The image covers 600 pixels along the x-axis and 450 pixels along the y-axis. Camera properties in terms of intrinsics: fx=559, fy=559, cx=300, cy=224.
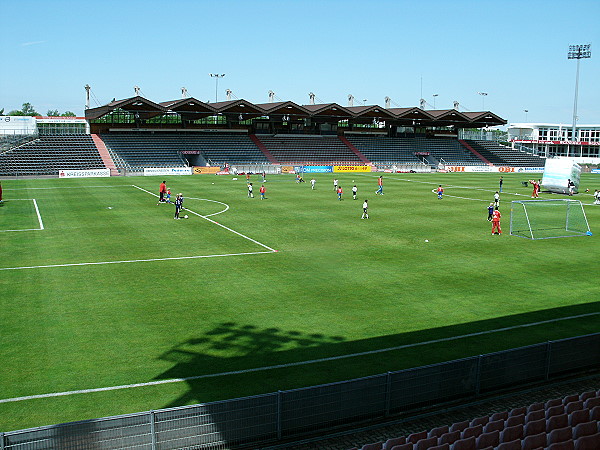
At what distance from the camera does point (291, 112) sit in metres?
99.6

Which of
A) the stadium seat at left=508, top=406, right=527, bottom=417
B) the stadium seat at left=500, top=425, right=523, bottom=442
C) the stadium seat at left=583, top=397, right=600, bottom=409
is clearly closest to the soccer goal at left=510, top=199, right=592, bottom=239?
the stadium seat at left=583, top=397, right=600, bottom=409

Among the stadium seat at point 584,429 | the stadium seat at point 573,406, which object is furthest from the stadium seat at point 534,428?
the stadium seat at point 573,406

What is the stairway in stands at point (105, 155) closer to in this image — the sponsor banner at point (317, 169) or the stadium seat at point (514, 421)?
the sponsor banner at point (317, 169)

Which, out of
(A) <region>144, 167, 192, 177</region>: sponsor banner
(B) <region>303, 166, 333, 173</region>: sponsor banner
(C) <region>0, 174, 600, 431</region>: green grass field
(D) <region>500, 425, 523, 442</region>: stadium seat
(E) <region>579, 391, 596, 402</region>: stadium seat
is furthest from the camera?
(B) <region>303, 166, 333, 173</region>: sponsor banner

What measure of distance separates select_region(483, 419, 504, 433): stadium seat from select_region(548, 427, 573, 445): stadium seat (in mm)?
877

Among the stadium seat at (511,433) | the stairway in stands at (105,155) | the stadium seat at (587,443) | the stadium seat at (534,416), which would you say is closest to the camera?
the stadium seat at (587,443)

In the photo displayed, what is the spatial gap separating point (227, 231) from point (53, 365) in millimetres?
20425

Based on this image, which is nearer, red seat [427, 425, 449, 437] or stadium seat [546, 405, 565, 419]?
red seat [427, 425, 449, 437]

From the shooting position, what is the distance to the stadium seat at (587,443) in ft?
28.9

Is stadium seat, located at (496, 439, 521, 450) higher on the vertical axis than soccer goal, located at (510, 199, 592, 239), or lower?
higher

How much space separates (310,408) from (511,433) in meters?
3.85

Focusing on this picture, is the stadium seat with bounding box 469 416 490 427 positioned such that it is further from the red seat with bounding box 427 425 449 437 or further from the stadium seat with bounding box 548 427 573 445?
the stadium seat with bounding box 548 427 573 445

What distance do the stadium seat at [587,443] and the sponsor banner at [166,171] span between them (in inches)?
2880

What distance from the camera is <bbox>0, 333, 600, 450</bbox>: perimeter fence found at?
9.66 metres
